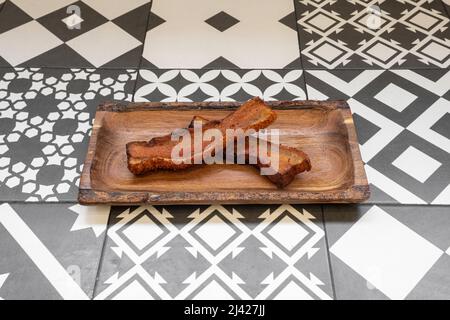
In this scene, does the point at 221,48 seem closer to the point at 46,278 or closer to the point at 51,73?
the point at 51,73

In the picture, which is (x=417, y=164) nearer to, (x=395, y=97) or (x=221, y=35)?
(x=395, y=97)

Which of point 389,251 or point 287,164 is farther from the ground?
point 287,164

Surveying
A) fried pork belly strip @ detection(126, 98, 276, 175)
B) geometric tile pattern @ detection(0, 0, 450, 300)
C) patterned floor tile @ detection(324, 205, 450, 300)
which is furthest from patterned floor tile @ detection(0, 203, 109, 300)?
patterned floor tile @ detection(324, 205, 450, 300)

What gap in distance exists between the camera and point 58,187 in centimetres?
93

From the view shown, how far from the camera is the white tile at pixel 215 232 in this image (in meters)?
0.84

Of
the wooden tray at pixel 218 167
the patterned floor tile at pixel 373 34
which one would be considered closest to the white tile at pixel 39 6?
the wooden tray at pixel 218 167

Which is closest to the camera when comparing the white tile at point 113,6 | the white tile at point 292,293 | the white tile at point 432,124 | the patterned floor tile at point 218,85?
the white tile at point 292,293

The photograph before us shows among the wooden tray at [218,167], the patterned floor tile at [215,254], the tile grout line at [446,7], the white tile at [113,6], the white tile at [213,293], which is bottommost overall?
the white tile at [213,293]

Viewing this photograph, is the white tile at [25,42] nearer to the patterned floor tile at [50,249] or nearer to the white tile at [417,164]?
the patterned floor tile at [50,249]

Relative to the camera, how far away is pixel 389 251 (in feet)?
2.72

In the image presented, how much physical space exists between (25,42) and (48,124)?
1.09ft

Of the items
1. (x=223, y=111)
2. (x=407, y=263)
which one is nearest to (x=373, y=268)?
(x=407, y=263)

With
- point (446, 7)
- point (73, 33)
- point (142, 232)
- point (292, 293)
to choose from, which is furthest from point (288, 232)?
point (446, 7)

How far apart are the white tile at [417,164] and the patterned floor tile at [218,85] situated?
0.86 feet
